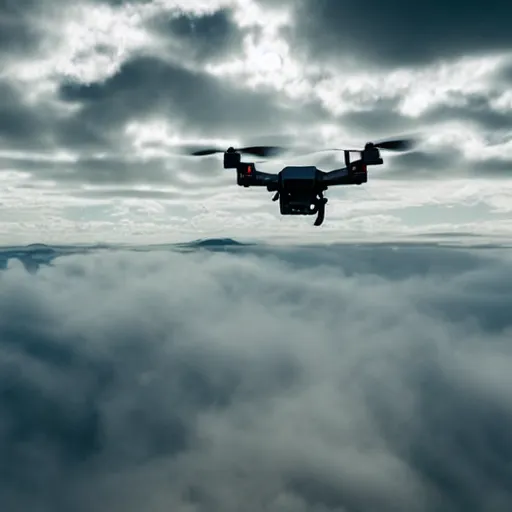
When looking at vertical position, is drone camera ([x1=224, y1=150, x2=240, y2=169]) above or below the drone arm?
above

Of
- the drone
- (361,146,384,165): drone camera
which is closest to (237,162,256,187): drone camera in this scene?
the drone

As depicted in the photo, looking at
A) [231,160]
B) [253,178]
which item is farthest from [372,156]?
[231,160]

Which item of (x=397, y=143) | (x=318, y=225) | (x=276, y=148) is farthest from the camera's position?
(x=318, y=225)

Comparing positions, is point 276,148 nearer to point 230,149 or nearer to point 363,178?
point 230,149

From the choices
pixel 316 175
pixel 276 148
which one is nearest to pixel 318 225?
pixel 316 175

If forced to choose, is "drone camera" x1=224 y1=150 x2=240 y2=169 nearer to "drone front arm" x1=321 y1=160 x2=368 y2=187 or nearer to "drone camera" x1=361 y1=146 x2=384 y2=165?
"drone front arm" x1=321 y1=160 x2=368 y2=187

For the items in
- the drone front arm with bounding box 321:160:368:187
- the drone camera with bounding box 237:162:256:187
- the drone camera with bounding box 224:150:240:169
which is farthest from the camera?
the drone camera with bounding box 237:162:256:187

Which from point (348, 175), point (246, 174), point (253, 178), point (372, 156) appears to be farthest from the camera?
point (253, 178)

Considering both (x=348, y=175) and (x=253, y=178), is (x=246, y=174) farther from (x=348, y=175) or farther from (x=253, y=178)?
(x=348, y=175)

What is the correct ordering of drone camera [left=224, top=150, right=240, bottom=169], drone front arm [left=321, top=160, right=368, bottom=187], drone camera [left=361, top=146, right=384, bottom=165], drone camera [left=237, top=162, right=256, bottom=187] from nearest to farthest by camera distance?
drone camera [left=361, top=146, right=384, bottom=165] → drone front arm [left=321, top=160, right=368, bottom=187] → drone camera [left=224, top=150, right=240, bottom=169] → drone camera [left=237, top=162, right=256, bottom=187]

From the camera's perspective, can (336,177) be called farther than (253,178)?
No

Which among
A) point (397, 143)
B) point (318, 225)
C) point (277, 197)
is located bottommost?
point (318, 225)
